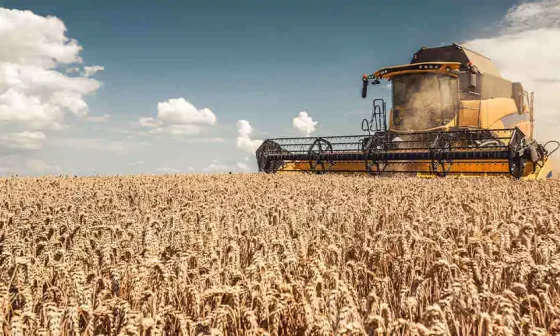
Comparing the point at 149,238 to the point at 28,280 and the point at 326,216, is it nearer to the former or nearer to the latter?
the point at 28,280

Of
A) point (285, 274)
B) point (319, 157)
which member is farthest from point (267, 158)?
point (285, 274)

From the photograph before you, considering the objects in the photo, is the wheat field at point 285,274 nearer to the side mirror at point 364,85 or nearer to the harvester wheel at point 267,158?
the side mirror at point 364,85

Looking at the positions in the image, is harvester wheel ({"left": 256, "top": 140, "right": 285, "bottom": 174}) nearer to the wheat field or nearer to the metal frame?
the metal frame

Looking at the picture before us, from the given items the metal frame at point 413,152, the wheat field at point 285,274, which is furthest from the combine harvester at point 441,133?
the wheat field at point 285,274

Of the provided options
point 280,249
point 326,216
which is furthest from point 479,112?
point 280,249

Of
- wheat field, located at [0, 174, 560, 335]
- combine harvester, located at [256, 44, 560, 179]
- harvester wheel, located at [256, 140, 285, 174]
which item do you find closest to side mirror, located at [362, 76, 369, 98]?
combine harvester, located at [256, 44, 560, 179]

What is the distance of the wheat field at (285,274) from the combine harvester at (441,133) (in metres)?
5.82

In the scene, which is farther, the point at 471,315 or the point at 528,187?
the point at 528,187

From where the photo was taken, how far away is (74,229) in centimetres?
397

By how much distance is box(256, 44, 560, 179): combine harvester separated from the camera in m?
12.0

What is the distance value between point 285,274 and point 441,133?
10642mm

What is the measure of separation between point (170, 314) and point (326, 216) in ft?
10.2

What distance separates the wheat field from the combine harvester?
582 centimetres

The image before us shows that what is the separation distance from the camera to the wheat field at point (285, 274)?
193 centimetres
